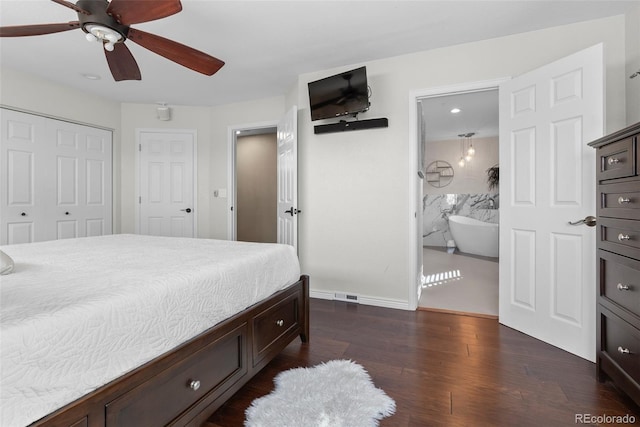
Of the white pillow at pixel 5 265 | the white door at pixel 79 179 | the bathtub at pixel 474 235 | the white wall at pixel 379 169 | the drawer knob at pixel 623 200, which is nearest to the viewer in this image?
the white pillow at pixel 5 265

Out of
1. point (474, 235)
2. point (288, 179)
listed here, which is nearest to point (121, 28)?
point (288, 179)

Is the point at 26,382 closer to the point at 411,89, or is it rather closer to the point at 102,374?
the point at 102,374

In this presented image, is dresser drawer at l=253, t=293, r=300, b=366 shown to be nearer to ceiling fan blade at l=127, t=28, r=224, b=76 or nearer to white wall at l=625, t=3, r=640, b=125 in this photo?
ceiling fan blade at l=127, t=28, r=224, b=76

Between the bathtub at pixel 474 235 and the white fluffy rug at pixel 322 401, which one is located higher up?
the bathtub at pixel 474 235

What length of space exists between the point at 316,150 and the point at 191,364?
102 inches

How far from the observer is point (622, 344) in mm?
1534

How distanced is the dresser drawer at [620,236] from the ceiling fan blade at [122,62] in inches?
116

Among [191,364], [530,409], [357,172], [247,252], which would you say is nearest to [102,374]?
[191,364]

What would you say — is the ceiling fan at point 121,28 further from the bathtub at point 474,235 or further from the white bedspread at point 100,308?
the bathtub at point 474,235

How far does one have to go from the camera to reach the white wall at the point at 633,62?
2178mm

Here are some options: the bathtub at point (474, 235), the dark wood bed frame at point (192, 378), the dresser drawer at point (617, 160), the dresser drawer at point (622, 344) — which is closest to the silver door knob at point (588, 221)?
the dresser drawer at point (617, 160)

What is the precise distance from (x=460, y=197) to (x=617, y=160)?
18.0 feet

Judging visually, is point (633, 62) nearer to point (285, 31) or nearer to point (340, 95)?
point (340, 95)

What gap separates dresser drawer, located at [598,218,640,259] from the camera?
1.45 meters
